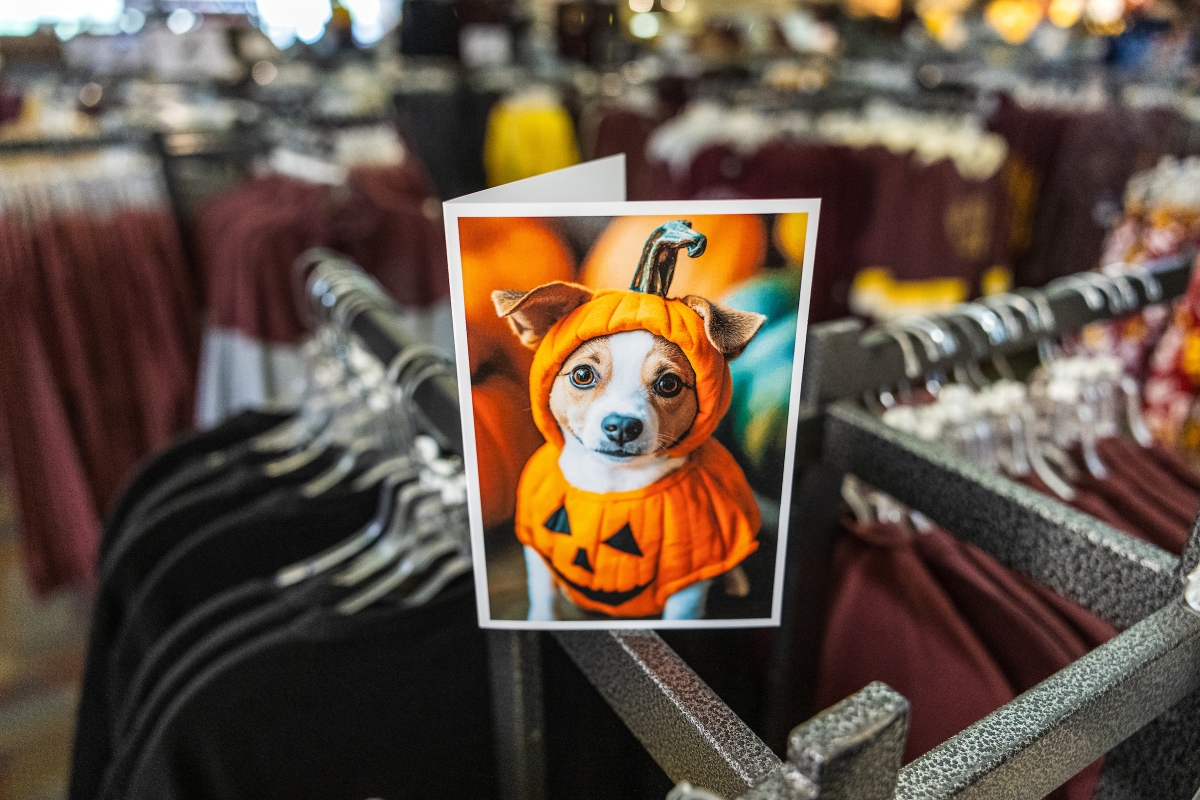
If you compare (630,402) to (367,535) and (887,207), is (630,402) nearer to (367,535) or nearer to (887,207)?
(367,535)

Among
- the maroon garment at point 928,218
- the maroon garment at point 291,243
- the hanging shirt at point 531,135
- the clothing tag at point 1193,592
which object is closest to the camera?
the clothing tag at point 1193,592

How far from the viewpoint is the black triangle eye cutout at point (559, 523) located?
1.09 ft

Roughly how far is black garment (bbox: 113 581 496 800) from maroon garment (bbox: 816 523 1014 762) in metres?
0.24

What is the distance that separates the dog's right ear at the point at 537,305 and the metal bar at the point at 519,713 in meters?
0.19

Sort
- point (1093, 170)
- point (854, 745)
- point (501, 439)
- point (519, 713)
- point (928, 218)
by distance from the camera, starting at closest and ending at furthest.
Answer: point (854, 745) < point (501, 439) < point (519, 713) < point (928, 218) < point (1093, 170)

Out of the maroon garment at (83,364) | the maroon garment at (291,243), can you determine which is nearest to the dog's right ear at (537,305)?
the maroon garment at (291,243)

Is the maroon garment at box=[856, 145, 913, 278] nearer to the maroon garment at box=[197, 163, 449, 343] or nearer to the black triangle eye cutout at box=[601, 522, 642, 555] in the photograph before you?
the maroon garment at box=[197, 163, 449, 343]

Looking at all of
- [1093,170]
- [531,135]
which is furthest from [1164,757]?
[531,135]

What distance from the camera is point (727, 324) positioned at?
0.96 ft

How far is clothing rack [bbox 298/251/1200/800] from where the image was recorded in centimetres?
23

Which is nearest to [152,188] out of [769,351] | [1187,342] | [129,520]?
[129,520]

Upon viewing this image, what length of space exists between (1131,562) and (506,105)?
2921 mm

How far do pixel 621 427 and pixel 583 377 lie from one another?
0.02 meters

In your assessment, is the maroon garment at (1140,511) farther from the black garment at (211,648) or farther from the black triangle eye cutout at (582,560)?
the black garment at (211,648)
